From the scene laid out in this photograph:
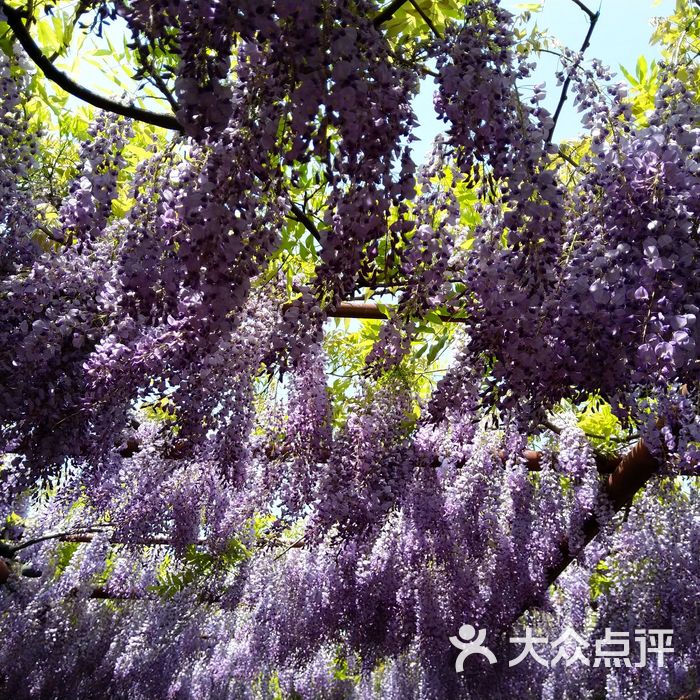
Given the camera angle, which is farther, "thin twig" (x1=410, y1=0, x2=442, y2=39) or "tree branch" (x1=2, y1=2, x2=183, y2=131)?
"tree branch" (x1=2, y1=2, x2=183, y2=131)

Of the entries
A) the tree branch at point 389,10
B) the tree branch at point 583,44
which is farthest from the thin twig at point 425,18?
the tree branch at point 583,44

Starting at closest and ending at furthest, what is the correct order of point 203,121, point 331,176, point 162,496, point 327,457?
point 203,121 → point 331,176 → point 327,457 → point 162,496

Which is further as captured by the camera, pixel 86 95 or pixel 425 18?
pixel 86 95

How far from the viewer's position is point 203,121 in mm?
1773

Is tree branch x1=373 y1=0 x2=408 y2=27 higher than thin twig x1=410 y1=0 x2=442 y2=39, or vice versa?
tree branch x1=373 y1=0 x2=408 y2=27

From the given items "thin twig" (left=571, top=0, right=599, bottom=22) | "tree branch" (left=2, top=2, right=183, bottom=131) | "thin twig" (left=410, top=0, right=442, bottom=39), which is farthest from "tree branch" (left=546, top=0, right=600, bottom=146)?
"tree branch" (left=2, top=2, right=183, bottom=131)

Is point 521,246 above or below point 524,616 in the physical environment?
above

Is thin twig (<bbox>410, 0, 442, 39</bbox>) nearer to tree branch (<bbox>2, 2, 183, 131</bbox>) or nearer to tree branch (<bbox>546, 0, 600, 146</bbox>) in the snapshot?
tree branch (<bbox>546, 0, 600, 146</bbox>)

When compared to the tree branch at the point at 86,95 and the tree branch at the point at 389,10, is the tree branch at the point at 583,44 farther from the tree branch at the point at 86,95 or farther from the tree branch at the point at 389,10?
the tree branch at the point at 86,95

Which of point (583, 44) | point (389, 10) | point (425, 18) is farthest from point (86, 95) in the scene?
point (583, 44)

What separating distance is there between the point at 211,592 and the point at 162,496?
10.1 ft

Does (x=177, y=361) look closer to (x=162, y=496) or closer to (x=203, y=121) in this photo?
(x=203, y=121)

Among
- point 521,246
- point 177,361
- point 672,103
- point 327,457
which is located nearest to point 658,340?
point 521,246

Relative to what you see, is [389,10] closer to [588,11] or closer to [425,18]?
[425,18]
